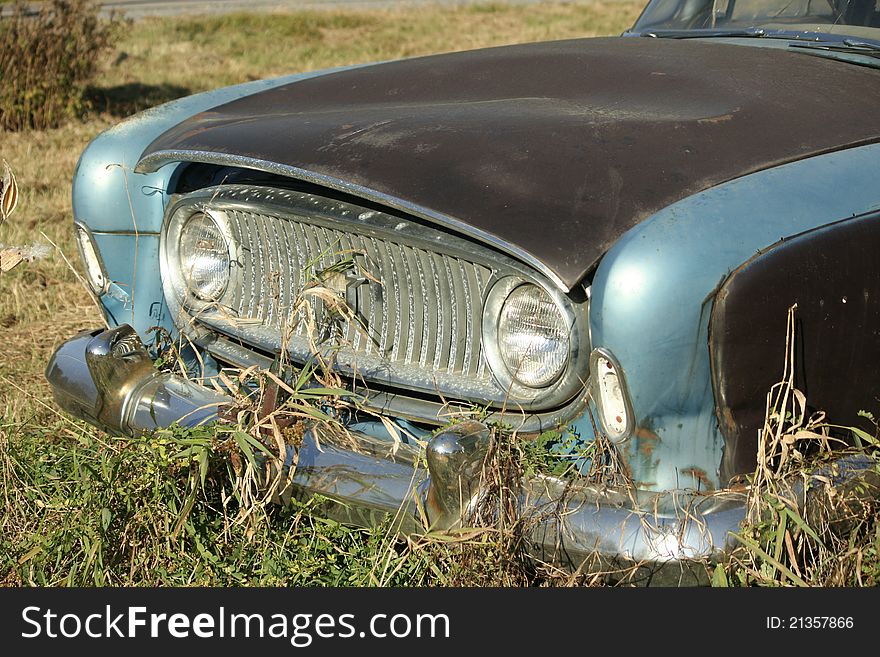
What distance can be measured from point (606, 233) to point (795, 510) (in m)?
0.56

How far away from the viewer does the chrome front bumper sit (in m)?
1.67

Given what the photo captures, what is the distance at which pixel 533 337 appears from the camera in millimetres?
1844

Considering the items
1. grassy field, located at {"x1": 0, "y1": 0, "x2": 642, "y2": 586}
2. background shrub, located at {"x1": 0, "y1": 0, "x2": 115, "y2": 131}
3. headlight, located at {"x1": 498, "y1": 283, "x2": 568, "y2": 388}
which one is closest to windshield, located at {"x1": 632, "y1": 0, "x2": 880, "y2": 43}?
headlight, located at {"x1": 498, "y1": 283, "x2": 568, "y2": 388}

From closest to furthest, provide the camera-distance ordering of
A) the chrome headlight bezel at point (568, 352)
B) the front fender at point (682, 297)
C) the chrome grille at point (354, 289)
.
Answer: the front fender at point (682, 297) < the chrome headlight bezel at point (568, 352) < the chrome grille at point (354, 289)

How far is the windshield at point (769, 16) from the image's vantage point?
262 cm

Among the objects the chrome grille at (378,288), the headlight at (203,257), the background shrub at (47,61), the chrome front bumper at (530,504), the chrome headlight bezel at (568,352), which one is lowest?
the chrome front bumper at (530,504)

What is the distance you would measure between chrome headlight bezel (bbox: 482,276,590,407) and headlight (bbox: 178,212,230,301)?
2.64 feet

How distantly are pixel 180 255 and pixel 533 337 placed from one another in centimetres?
107

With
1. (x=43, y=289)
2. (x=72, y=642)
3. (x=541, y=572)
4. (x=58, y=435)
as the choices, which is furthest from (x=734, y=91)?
(x=43, y=289)

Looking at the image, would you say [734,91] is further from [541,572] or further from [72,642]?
[72,642]

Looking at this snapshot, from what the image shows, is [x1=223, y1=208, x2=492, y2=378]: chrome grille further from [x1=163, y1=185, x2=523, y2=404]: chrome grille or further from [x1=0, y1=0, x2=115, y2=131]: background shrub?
[x1=0, y1=0, x2=115, y2=131]: background shrub

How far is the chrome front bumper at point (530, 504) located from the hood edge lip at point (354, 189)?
1.02ft

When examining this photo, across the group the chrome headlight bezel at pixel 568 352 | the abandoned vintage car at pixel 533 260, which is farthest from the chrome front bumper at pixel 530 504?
the chrome headlight bezel at pixel 568 352

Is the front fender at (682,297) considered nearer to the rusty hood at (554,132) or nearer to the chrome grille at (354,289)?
the rusty hood at (554,132)
